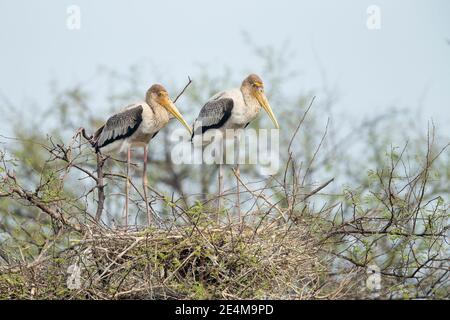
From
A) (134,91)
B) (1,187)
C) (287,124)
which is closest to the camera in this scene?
(1,187)

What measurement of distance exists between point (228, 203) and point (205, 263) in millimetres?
879

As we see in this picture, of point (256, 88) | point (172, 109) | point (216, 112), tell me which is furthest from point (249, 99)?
point (172, 109)

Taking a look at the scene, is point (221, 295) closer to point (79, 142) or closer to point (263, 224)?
point (263, 224)

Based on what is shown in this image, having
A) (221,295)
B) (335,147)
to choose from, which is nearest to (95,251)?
(221,295)

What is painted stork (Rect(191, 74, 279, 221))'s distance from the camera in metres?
10.6

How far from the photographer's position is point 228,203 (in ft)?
27.6

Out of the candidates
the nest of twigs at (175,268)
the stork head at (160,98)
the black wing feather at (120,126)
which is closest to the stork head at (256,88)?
the stork head at (160,98)

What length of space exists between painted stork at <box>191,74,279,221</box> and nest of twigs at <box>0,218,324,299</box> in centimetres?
289

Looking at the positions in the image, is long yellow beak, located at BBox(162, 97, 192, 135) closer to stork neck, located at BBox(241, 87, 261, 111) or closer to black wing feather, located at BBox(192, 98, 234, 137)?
black wing feather, located at BBox(192, 98, 234, 137)

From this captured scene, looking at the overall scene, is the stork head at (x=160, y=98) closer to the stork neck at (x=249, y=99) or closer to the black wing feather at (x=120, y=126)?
the black wing feather at (x=120, y=126)

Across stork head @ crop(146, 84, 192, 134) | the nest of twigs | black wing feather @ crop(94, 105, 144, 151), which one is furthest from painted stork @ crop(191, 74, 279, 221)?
the nest of twigs

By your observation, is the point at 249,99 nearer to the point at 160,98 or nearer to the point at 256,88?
the point at 256,88

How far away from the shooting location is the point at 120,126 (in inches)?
400
